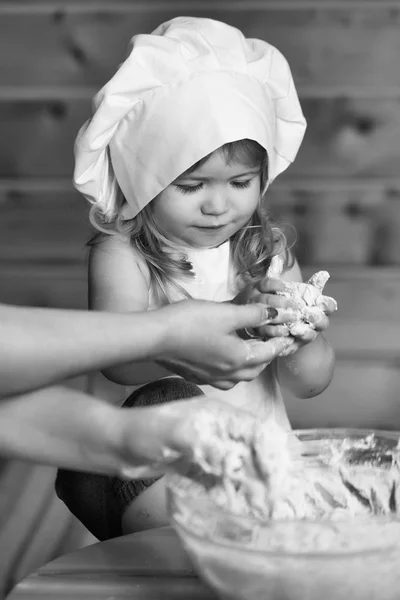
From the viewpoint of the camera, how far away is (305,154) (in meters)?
2.39

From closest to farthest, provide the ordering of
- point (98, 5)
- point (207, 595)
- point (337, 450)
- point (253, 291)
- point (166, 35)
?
point (207, 595) → point (337, 450) → point (253, 291) → point (166, 35) → point (98, 5)

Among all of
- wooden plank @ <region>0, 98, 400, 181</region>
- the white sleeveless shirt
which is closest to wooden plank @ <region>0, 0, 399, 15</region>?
wooden plank @ <region>0, 98, 400, 181</region>

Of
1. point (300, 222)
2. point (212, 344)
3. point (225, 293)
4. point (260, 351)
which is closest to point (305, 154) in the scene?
point (300, 222)

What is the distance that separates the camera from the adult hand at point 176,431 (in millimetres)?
786

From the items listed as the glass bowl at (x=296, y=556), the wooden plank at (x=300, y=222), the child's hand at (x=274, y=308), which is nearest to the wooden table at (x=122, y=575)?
the glass bowl at (x=296, y=556)

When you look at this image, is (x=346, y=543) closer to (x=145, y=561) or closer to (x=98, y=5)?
(x=145, y=561)

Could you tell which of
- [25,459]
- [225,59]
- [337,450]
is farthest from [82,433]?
[225,59]

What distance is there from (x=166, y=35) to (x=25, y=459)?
79 centimetres

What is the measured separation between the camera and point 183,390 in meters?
1.34

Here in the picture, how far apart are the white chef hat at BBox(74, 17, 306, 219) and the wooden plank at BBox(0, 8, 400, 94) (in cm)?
88

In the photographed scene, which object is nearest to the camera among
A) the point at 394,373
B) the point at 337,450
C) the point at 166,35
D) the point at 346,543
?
the point at 346,543

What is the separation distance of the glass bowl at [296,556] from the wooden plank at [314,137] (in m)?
1.71

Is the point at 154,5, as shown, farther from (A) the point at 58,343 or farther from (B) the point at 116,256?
(A) the point at 58,343

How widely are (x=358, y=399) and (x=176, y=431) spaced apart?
1.83m
